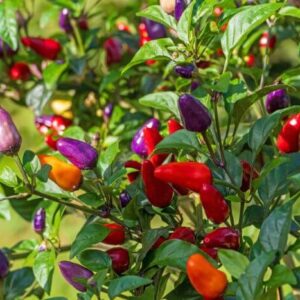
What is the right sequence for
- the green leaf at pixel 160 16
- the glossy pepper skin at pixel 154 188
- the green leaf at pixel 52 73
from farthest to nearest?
the green leaf at pixel 52 73, the green leaf at pixel 160 16, the glossy pepper skin at pixel 154 188

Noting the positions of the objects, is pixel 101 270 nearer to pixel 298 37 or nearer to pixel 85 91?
pixel 298 37

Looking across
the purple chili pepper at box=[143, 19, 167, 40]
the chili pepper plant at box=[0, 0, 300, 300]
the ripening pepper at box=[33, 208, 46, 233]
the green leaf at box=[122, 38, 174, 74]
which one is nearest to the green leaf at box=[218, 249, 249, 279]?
the chili pepper plant at box=[0, 0, 300, 300]

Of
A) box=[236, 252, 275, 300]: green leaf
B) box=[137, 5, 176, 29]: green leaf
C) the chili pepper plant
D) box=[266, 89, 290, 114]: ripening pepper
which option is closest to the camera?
box=[236, 252, 275, 300]: green leaf

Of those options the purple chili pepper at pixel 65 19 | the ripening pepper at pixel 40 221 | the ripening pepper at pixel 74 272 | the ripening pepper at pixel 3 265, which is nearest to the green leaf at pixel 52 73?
the purple chili pepper at pixel 65 19

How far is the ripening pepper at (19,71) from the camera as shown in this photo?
7.18 feet

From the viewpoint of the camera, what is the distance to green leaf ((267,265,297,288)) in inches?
39.6

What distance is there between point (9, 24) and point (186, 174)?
33.8 inches

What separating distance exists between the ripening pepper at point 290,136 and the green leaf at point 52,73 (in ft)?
2.68

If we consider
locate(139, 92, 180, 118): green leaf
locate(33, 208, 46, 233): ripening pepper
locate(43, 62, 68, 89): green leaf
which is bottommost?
locate(33, 208, 46, 233): ripening pepper

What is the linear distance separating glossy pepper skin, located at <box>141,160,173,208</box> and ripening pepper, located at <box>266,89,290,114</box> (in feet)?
1.07

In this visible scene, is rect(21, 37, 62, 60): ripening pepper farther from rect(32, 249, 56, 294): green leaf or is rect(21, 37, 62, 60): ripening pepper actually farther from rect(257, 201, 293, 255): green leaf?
rect(257, 201, 293, 255): green leaf

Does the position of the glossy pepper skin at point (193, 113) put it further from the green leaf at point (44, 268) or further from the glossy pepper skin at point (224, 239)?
the green leaf at point (44, 268)

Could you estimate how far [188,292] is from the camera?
1230 mm

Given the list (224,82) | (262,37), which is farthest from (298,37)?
(224,82)
